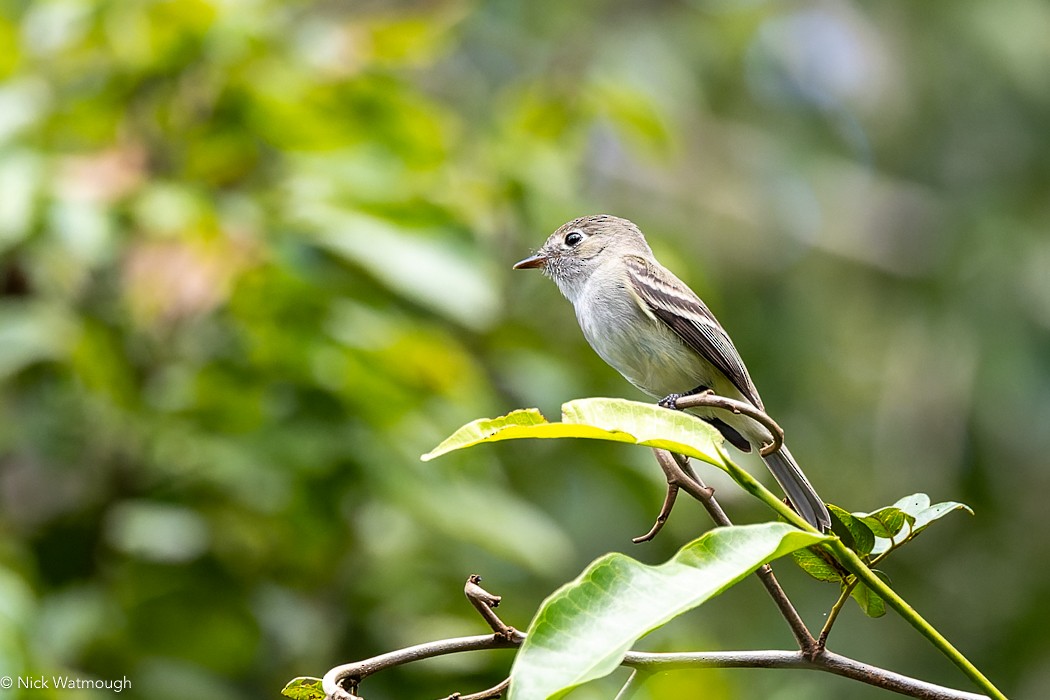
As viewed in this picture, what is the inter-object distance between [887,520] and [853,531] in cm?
5

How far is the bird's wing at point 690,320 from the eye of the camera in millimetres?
3289

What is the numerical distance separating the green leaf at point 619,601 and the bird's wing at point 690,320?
6.02 ft

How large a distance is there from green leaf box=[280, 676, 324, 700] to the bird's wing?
69.3 inches

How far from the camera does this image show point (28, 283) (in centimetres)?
386

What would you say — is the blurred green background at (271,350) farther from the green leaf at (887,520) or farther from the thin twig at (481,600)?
the green leaf at (887,520)

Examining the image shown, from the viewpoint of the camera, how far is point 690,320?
3.33 meters

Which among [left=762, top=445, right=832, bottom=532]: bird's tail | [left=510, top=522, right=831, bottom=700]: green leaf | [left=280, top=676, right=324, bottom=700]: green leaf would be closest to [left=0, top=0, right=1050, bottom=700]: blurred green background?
[left=762, top=445, right=832, bottom=532]: bird's tail

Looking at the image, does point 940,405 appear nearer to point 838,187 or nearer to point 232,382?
point 838,187

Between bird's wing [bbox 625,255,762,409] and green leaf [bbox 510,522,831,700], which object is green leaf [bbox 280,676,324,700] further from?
bird's wing [bbox 625,255,762,409]

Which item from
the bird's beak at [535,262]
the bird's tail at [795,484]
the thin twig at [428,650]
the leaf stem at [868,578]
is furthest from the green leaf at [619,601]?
the bird's beak at [535,262]

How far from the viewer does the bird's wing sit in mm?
3289

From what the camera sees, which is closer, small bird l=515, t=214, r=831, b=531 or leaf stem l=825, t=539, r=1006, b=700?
leaf stem l=825, t=539, r=1006, b=700

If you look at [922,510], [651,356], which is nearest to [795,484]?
[651,356]

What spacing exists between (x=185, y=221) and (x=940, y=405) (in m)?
6.25
